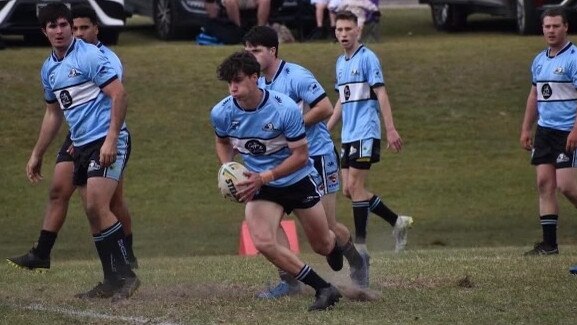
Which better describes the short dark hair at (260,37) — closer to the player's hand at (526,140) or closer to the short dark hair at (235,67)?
the short dark hair at (235,67)

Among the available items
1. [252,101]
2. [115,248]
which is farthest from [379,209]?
[252,101]

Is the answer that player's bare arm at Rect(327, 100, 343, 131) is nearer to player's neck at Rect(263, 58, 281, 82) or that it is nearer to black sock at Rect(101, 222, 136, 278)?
player's neck at Rect(263, 58, 281, 82)

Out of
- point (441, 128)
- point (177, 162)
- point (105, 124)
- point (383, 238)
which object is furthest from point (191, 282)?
point (441, 128)

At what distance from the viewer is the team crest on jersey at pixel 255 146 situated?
8.98 metres

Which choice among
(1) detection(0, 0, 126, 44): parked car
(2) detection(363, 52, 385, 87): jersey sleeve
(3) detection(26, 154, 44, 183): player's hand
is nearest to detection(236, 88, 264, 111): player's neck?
(3) detection(26, 154, 44, 183): player's hand

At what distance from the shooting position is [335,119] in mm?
12984

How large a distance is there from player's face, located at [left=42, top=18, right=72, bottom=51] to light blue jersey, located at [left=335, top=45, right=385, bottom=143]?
3791 millimetres

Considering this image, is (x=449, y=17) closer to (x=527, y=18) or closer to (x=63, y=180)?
(x=527, y=18)

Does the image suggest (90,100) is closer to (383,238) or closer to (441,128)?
(383,238)

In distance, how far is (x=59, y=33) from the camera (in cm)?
981

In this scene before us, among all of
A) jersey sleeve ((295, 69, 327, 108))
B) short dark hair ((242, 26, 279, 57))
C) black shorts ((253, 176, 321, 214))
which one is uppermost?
short dark hair ((242, 26, 279, 57))

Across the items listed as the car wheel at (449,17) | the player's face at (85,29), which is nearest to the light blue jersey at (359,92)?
the player's face at (85,29)

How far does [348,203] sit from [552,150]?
19.8 feet

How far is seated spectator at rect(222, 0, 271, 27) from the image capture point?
862 inches
